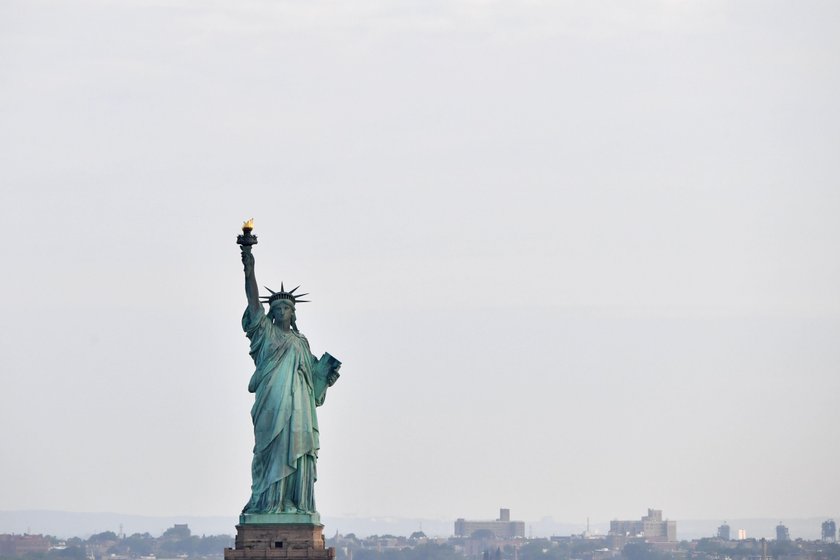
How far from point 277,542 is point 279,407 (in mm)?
2931

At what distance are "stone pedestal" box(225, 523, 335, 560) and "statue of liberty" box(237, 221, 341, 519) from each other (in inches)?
12.1

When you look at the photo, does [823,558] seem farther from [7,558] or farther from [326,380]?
[326,380]

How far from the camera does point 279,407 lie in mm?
58406

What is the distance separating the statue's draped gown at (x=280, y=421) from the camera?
58.2 meters

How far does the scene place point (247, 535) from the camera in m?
57.7

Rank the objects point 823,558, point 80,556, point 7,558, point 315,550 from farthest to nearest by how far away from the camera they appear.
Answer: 1. point 823,558
2. point 80,556
3. point 7,558
4. point 315,550

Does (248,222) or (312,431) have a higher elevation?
(248,222)

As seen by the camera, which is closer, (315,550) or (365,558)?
(315,550)

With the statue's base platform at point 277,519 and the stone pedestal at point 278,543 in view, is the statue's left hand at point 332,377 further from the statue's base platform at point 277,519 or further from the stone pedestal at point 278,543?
the stone pedestal at point 278,543

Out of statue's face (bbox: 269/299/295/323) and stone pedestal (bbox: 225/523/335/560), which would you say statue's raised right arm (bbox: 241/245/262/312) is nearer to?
statue's face (bbox: 269/299/295/323)

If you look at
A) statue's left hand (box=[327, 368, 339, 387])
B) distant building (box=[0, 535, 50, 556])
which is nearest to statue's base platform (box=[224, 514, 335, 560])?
statue's left hand (box=[327, 368, 339, 387])

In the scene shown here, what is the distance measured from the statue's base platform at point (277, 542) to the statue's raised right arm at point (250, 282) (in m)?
4.55

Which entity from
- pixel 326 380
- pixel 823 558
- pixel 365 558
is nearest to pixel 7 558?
pixel 365 558

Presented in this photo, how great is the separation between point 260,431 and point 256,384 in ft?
3.45
